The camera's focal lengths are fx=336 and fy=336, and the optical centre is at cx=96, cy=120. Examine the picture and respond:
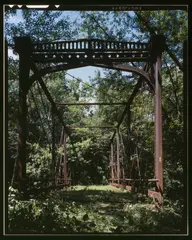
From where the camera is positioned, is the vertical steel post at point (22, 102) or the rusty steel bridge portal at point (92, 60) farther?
the rusty steel bridge portal at point (92, 60)

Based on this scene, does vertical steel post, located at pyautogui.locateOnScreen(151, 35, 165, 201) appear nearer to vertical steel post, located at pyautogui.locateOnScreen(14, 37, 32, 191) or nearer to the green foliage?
the green foliage

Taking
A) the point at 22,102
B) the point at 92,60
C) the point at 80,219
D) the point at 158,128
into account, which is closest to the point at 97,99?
the point at 92,60

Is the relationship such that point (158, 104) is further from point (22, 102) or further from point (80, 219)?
point (80, 219)

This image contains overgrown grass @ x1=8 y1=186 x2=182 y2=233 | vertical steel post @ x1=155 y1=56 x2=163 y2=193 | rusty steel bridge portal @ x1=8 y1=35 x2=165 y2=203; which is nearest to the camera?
overgrown grass @ x1=8 y1=186 x2=182 y2=233

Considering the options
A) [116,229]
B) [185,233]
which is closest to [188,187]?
[185,233]

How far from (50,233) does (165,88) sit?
435cm

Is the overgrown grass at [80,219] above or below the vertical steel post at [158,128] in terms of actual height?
below

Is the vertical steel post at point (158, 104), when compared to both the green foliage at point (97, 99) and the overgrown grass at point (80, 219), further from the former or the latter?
the overgrown grass at point (80, 219)

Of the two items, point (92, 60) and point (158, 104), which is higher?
point (92, 60)

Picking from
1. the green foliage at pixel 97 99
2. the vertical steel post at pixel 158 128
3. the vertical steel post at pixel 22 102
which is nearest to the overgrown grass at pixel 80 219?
the green foliage at pixel 97 99

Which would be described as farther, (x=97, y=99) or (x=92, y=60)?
(x=97, y=99)

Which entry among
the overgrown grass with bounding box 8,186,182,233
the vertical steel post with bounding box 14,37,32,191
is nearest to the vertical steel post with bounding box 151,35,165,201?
the overgrown grass with bounding box 8,186,182,233

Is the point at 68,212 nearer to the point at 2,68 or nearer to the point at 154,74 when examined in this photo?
the point at 2,68

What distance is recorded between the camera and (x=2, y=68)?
457cm
